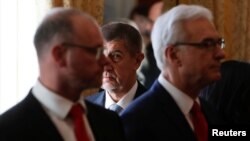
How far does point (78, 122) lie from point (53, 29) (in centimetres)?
35

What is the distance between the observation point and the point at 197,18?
2529mm

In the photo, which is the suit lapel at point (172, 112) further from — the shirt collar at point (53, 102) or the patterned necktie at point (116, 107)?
the patterned necktie at point (116, 107)

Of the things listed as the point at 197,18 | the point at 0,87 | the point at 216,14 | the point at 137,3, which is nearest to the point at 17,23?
→ the point at 0,87

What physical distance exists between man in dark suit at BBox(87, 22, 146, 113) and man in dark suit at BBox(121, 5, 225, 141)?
2.07ft

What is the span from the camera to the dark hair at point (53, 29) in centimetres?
211

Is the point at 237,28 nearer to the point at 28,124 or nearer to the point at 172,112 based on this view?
the point at 172,112

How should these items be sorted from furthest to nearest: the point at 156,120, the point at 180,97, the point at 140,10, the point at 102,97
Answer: the point at 140,10 < the point at 102,97 < the point at 180,97 < the point at 156,120

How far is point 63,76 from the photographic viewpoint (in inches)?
83.0

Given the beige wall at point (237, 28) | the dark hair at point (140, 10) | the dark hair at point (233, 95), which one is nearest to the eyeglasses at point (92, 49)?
the dark hair at point (233, 95)

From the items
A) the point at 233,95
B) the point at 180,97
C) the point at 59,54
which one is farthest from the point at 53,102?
the point at 233,95

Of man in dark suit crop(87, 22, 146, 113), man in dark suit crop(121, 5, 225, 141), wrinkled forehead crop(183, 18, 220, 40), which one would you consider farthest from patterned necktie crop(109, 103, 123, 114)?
wrinkled forehead crop(183, 18, 220, 40)

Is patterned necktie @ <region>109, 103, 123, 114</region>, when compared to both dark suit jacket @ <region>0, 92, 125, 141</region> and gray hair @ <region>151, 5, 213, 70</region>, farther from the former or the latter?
dark suit jacket @ <region>0, 92, 125, 141</region>

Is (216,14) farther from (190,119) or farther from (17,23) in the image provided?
(190,119)

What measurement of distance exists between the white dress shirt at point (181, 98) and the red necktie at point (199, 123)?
0.08 ft
